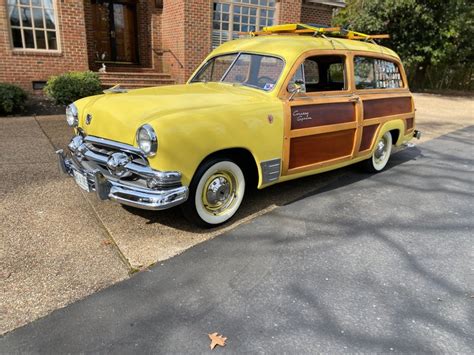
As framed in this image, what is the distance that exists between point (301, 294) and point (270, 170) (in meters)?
1.57

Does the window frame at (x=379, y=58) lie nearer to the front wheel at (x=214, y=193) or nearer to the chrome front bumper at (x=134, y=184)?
the front wheel at (x=214, y=193)

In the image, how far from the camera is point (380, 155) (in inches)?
243

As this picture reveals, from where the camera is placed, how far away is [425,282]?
10.4 feet

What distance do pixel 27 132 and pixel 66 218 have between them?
421 centimetres

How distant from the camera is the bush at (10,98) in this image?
8.35 m

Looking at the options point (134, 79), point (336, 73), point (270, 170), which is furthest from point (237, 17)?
point (270, 170)

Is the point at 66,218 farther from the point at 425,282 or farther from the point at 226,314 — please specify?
the point at 425,282

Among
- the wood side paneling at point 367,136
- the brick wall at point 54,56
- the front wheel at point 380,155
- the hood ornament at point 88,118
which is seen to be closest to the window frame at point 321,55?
the wood side paneling at point 367,136

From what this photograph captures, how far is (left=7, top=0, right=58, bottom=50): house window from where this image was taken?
31.4 ft

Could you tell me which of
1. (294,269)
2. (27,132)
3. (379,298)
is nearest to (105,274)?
(294,269)

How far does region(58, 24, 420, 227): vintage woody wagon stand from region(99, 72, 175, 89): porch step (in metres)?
6.33

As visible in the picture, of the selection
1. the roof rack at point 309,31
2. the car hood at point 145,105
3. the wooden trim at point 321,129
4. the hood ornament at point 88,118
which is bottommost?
the wooden trim at point 321,129

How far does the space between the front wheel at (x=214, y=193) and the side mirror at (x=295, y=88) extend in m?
1.03

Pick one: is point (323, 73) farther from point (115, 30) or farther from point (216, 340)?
point (115, 30)
